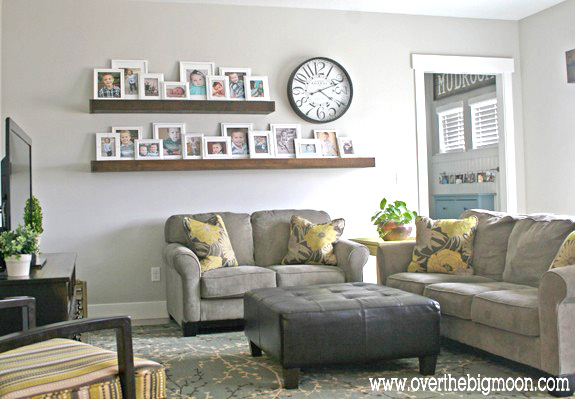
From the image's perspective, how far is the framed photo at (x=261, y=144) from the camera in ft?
18.9

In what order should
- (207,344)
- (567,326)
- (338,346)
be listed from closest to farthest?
(567,326) < (338,346) < (207,344)

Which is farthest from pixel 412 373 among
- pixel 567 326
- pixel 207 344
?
pixel 207 344

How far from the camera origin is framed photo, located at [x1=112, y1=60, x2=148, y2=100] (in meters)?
5.52

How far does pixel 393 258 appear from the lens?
469 centimetres

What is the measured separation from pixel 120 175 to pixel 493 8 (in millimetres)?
3675

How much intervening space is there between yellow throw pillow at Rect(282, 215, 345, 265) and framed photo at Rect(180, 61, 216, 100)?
1.41 metres

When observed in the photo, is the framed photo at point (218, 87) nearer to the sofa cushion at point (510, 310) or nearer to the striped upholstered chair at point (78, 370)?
the sofa cushion at point (510, 310)

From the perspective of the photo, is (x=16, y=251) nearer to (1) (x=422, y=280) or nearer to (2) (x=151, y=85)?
(1) (x=422, y=280)

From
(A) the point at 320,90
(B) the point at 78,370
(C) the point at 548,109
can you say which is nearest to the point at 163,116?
(A) the point at 320,90

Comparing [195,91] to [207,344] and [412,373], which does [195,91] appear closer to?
[207,344]

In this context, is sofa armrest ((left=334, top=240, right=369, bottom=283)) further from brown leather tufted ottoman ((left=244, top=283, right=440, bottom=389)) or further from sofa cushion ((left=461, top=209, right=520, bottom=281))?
brown leather tufted ottoman ((left=244, top=283, right=440, bottom=389))

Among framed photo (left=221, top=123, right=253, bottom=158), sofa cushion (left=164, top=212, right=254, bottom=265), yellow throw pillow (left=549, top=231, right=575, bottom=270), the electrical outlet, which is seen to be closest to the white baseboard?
the electrical outlet

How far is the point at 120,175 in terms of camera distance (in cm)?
553

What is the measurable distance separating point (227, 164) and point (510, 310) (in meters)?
2.93
